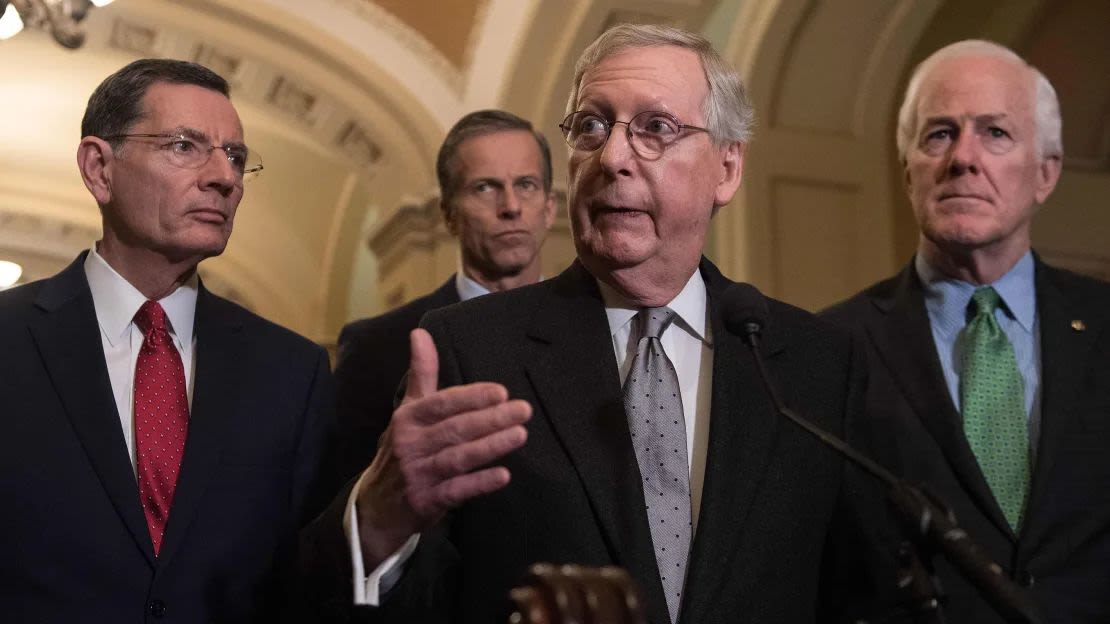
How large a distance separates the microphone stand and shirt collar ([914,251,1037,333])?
1232mm

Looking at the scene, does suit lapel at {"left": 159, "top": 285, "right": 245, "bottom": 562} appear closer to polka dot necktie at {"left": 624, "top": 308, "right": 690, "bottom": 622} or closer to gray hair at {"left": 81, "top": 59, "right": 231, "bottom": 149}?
gray hair at {"left": 81, "top": 59, "right": 231, "bottom": 149}

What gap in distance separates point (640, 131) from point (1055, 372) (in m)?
0.98

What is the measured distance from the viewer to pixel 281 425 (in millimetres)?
2635

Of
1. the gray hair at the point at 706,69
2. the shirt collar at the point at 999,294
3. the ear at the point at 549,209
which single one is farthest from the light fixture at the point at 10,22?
the shirt collar at the point at 999,294

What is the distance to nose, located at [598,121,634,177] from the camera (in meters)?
2.21

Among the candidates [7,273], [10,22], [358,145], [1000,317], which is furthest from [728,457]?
[7,273]

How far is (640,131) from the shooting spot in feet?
7.42

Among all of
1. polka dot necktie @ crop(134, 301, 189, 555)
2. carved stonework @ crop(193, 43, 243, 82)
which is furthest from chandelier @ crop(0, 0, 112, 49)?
polka dot necktie @ crop(134, 301, 189, 555)

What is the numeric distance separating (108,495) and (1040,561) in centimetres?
165

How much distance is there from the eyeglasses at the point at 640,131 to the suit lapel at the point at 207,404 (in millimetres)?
817

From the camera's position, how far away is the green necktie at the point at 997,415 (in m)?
2.59

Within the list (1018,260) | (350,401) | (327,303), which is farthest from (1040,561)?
(327,303)

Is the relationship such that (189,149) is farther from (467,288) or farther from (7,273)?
(7,273)

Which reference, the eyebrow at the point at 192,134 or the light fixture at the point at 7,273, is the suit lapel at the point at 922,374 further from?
the light fixture at the point at 7,273
